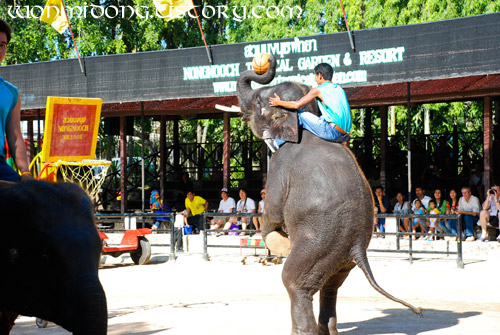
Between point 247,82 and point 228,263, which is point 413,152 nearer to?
point 228,263

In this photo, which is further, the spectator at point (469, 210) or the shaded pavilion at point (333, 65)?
the spectator at point (469, 210)

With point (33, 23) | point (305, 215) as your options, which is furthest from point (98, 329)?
point (33, 23)

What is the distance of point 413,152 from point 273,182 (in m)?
15.1

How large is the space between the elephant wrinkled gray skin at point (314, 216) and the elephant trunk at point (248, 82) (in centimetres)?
43

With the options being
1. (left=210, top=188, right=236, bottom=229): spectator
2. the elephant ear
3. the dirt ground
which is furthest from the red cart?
the elephant ear

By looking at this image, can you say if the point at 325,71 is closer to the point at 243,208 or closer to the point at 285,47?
the point at 285,47

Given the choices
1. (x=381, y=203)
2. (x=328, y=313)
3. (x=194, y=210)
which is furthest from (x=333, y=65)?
(x=328, y=313)

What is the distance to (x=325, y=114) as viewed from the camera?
6.45 m

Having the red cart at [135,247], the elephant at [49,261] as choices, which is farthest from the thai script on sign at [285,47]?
the elephant at [49,261]

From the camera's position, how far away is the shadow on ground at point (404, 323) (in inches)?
286

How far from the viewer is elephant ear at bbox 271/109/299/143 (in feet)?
20.7

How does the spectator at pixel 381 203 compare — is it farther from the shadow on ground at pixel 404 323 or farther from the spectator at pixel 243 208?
the shadow on ground at pixel 404 323

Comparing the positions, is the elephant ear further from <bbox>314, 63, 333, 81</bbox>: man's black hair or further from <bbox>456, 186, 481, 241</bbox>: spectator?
<bbox>456, 186, 481, 241</bbox>: spectator

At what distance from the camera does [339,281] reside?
653cm
